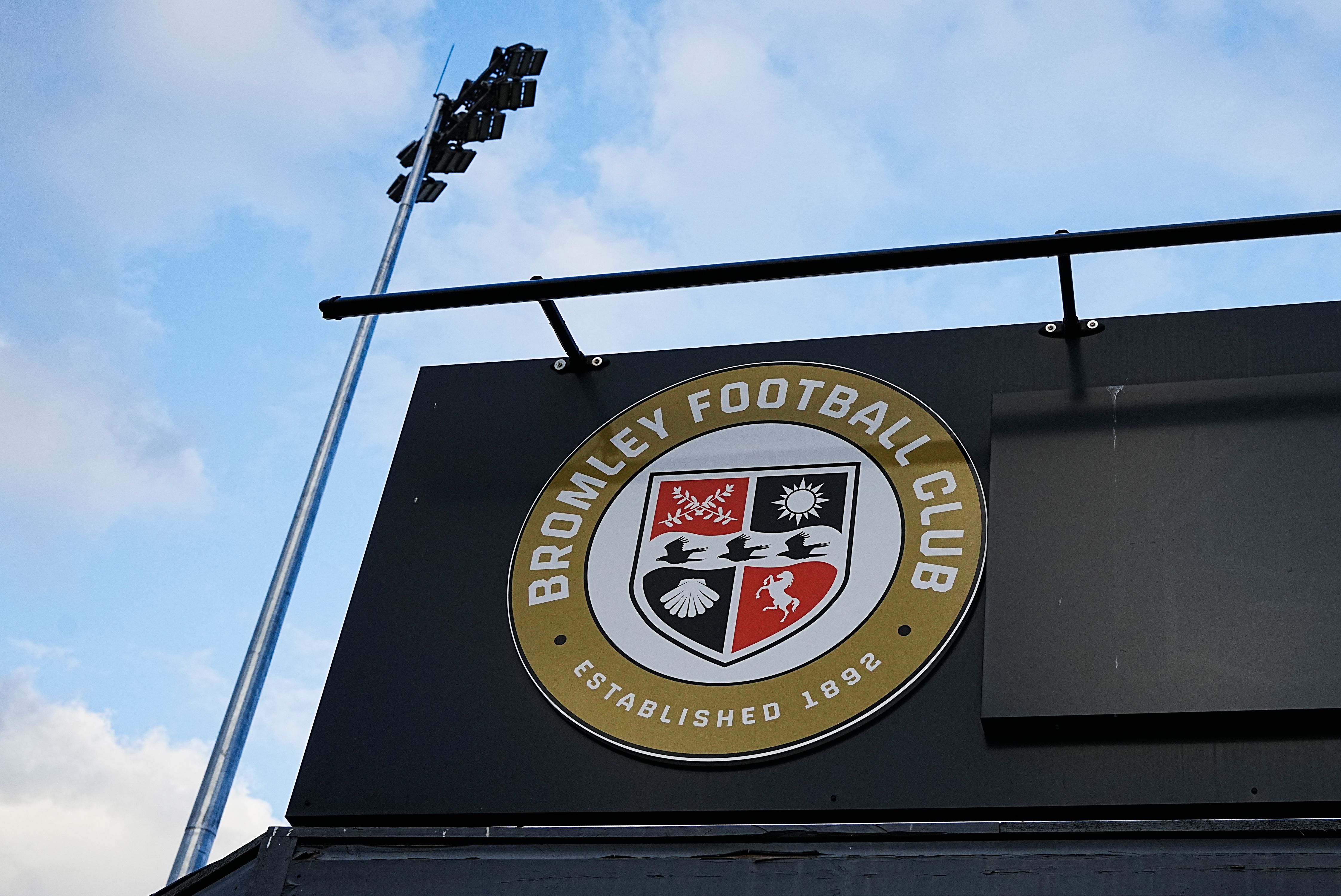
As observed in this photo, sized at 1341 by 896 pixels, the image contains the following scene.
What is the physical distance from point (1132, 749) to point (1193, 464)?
32.4 inches

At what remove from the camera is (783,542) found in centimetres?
401

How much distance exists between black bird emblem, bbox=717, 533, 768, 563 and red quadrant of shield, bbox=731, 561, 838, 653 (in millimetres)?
37

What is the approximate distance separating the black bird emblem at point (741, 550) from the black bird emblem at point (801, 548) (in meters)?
0.06

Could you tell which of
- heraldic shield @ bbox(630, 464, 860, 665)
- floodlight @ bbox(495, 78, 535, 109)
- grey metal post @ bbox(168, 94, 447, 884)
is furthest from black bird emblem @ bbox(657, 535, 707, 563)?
floodlight @ bbox(495, 78, 535, 109)

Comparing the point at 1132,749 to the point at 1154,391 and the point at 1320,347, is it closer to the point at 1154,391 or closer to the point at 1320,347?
the point at 1154,391

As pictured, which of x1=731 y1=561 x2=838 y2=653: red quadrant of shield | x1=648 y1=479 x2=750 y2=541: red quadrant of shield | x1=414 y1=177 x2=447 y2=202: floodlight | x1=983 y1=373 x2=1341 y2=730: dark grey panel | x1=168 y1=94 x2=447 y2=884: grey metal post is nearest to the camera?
x1=983 y1=373 x2=1341 y2=730: dark grey panel

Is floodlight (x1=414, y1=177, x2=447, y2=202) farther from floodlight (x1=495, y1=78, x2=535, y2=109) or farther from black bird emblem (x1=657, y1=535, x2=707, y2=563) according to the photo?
black bird emblem (x1=657, y1=535, x2=707, y2=563)

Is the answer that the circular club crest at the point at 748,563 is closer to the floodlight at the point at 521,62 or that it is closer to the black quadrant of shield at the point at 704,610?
the black quadrant of shield at the point at 704,610

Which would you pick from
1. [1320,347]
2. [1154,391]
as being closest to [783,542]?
[1154,391]

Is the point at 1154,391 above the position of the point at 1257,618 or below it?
above

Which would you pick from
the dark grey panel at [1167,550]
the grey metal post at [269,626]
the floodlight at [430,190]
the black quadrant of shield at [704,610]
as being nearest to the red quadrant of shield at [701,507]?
the black quadrant of shield at [704,610]

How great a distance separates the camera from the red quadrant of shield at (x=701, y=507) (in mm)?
4117

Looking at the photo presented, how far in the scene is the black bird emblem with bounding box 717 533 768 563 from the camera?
400 cm

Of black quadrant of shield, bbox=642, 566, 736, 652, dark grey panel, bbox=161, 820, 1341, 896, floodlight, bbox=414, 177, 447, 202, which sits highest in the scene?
floodlight, bbox=414, 177, 447, 202
